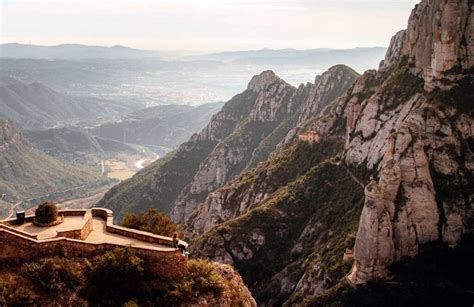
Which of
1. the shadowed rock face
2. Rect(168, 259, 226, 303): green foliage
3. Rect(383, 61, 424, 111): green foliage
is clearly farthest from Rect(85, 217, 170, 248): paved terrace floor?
Rect(383, 61, 424, 111): green foliage

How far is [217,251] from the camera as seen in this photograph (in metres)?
110

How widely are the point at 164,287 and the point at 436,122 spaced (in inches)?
2444

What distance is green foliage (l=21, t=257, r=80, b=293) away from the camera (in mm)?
36594

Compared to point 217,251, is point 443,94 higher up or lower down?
higher up

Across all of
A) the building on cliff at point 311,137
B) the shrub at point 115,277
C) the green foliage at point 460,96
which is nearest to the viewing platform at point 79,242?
the shrub at point 115,277

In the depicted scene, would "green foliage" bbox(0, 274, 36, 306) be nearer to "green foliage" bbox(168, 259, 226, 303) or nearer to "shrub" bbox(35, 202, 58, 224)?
"shrub" bbox(35, 202, 58, 224)

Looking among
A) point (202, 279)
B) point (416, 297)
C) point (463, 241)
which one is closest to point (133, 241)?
point (202, 279)

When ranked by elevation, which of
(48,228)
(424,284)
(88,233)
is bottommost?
(424,284)

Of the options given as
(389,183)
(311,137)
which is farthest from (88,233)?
(311,137)

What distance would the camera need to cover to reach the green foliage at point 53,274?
36594 millimetres

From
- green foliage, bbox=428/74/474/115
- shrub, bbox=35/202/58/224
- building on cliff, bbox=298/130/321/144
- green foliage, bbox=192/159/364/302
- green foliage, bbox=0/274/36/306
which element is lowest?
green foliage, bbox=192/159/364/302

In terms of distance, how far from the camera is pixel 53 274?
3716 cm

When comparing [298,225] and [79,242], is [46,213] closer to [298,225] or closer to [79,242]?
[79,242]

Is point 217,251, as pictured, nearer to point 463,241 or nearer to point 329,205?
point 329,205
